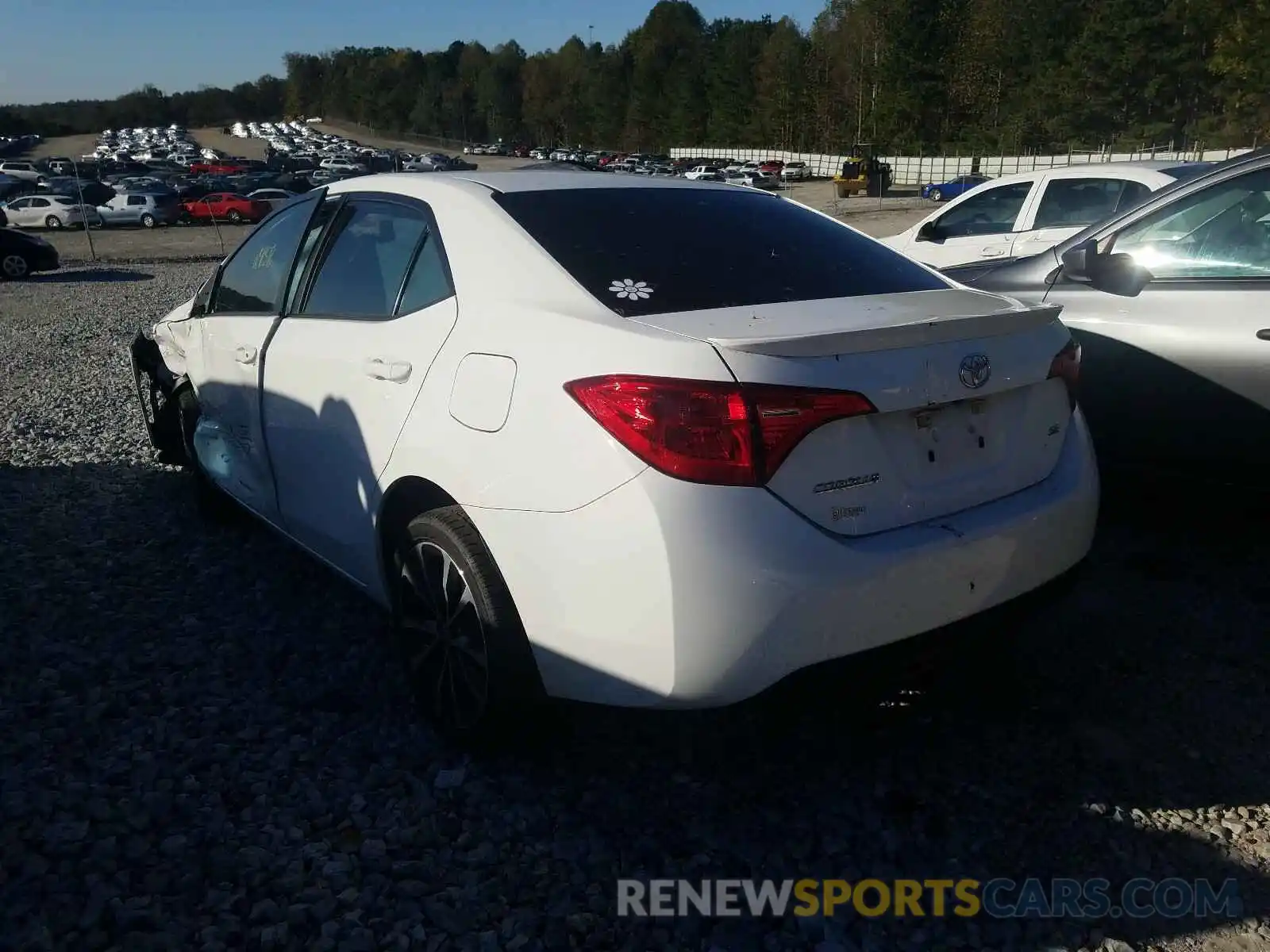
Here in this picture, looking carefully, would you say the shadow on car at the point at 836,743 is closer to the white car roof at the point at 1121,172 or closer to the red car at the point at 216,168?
the white car roof at the point at 1121,172

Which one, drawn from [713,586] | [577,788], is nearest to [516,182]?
[713,586]

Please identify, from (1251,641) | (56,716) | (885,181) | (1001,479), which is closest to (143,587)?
(56,716)

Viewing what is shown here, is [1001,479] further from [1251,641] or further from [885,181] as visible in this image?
[885,181]

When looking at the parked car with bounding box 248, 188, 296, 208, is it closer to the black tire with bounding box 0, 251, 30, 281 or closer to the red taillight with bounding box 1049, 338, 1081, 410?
the black tire with bounding box 0, 251, 30, 281

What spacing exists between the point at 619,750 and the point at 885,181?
5471 cm

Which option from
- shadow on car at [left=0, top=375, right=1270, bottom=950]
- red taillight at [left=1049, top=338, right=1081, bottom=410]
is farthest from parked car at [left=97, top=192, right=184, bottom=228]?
red taillight at [left=1049, top=338, right=1081, bottom=410]

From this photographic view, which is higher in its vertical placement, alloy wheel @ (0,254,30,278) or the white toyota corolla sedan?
the white toyota corolla sedan

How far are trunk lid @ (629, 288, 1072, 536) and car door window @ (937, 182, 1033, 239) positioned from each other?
752cm

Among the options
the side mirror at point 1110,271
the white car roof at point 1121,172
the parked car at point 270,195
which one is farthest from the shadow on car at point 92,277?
the parked car at point 270,195

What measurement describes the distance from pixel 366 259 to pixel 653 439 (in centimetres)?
166

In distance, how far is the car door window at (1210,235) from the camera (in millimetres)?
3900

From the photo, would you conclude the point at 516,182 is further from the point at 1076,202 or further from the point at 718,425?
the point at 1076,202

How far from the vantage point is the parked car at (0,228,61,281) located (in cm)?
2070

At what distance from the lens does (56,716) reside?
3.20m
